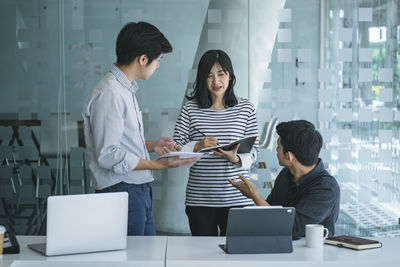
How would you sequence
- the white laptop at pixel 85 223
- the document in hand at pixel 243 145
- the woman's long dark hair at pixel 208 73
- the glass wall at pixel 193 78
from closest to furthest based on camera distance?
the white laptop at pixel 85 223, the document in hand at pixel 243 145, the woman's long dark hair at pixel 208 73, the glass wall at pixel 193 78

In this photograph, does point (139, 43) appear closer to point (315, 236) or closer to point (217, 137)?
point (217, 137)

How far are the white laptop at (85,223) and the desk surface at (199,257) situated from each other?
4cm

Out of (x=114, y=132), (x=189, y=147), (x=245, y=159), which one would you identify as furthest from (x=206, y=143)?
(x=114, y=132)

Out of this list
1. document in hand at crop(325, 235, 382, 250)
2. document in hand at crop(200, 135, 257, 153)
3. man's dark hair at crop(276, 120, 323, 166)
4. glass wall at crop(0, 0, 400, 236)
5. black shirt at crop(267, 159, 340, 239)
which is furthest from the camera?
glass wall at crop(0, 0, 400, 236)

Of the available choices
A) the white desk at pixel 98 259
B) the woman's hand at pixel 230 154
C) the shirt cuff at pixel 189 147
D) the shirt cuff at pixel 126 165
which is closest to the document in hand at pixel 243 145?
the woman's hand at pixel 230 154

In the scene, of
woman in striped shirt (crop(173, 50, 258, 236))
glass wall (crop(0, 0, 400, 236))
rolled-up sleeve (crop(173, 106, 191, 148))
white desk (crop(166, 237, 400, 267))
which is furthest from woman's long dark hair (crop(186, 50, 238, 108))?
glass wall (crop(0, 0, 400, 236))

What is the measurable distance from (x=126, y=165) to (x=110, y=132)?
0.18m

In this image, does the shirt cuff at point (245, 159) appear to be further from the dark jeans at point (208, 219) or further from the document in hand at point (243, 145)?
the dark jeans at point (208, 219)

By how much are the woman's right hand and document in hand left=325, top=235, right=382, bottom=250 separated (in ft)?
2.92

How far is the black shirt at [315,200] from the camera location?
265 cm

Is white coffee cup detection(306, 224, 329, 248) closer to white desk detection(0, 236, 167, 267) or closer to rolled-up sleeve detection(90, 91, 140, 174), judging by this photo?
white desk detection(0, 236, 167, 267)

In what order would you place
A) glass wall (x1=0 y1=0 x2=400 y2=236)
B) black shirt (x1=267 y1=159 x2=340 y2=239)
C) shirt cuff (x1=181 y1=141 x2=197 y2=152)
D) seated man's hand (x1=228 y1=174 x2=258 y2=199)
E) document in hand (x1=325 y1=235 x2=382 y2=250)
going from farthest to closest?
glass wall (x1=0 y1=0 x2=400 y2=236)
shirt cuff (x1=181 y1=141 x2=197 y2=152)
seated man's hand (x1=228 y1=174 x2=258 y2=199)
black shirt (x1=267 y1=159 x2=340 y2=239)
document in hand (x1=325 y1=235 x2=382 y2=250)

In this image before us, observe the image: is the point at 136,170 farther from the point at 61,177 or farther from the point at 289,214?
the point at 61,177

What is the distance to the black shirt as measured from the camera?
2.65 meters
